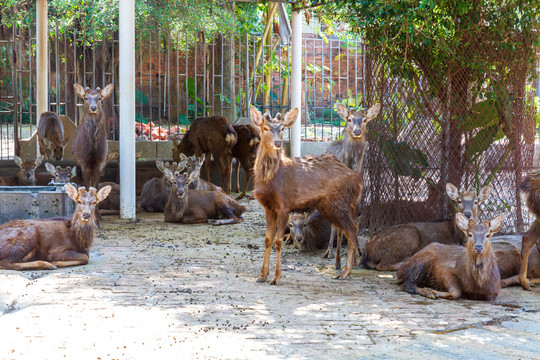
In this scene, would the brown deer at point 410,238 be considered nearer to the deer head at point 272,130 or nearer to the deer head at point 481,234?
the deer head at point 481,234

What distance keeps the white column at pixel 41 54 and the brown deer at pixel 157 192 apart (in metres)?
3.69

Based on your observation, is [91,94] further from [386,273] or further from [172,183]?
[386,273]

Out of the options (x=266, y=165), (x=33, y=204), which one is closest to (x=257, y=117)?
(x=266, y=165)

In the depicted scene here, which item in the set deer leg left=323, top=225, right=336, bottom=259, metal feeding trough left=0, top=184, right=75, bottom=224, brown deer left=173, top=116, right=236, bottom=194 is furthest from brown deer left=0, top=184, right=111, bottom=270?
brown deer left=173, top=116, right=236, bottom=194

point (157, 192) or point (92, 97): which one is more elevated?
point (92, 97)

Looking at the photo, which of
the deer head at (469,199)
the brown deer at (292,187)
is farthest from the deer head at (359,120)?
the deer head at (469,199)

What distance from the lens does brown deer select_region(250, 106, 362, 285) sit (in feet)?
24.4

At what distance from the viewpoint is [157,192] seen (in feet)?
43.2

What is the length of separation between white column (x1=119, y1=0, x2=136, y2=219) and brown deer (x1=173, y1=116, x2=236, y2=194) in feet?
11.3

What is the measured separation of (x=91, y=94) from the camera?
1136cm

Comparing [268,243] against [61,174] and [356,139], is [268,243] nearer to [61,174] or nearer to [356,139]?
[356,139]

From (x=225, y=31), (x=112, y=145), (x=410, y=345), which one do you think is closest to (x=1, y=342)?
(x=410, y=345)

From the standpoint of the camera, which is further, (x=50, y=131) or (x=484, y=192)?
(x=50, y=131)

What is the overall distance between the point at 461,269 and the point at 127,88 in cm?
614
